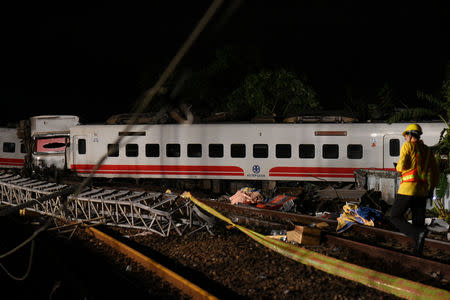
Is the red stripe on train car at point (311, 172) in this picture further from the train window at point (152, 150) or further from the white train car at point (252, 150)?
the train window at point (152, 150)

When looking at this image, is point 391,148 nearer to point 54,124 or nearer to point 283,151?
point 283,151

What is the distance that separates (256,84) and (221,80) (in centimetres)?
415

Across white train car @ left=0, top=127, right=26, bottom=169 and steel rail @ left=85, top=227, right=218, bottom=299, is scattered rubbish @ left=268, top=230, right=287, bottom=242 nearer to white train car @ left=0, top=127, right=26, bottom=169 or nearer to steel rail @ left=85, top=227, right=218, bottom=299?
steel rail @ left=85, top=227, right=218, bottom=299

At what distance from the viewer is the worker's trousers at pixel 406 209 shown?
18.6 feet

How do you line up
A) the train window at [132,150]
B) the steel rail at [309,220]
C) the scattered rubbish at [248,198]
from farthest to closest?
the train window at [132,150] → the scattered rubbish at [248,198] → the steel rail at [309,220]

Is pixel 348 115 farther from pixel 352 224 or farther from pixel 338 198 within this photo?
pixel 352 224

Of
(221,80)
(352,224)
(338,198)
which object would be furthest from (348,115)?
(221,80)

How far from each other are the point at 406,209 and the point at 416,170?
25.6 inches

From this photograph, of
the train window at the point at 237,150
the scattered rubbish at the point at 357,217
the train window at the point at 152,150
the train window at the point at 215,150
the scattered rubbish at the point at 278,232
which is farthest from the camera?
the train window at the point at 152,150

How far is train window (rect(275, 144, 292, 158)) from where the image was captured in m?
14.0

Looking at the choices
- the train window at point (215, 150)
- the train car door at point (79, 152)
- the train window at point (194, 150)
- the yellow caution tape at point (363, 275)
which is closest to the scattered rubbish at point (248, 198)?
the train window at point (215, 150)

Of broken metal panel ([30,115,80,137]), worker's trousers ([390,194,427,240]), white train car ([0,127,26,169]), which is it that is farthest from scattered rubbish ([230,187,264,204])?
white train car ([0,127,26,169])

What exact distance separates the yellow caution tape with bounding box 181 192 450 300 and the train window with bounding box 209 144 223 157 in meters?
7.76

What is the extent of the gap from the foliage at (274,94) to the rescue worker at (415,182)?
54.6 ft
